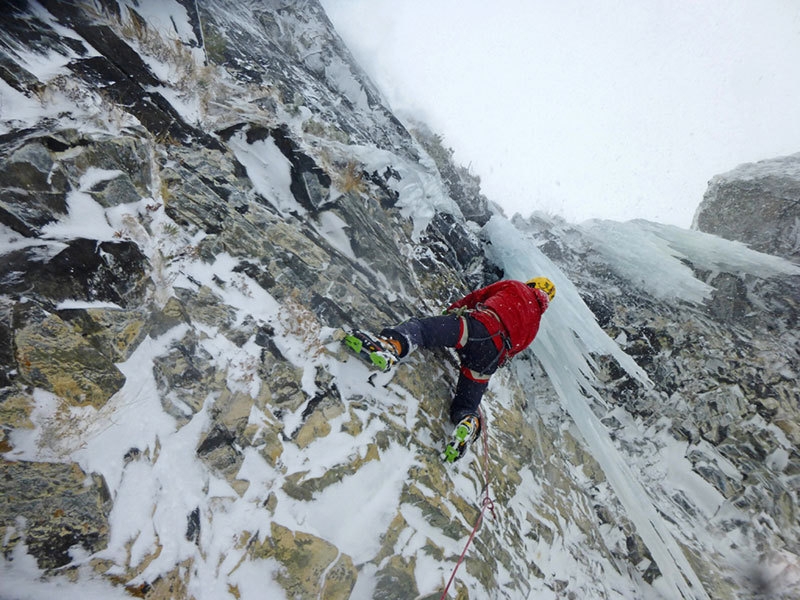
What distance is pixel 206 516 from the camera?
2.04 metres

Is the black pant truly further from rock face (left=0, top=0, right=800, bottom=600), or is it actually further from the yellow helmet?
the yellow helmet

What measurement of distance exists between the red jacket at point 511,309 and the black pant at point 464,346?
0.11 meters

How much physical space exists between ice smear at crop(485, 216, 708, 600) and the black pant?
7.91 feet

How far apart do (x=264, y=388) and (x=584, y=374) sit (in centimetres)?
523

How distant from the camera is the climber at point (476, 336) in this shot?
3395mm

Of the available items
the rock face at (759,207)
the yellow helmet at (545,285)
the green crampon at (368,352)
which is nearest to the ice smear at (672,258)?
the rock face at (759,207)

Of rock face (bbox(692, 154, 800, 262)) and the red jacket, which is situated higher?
rock face (bbox(692, 154, 800, 262))

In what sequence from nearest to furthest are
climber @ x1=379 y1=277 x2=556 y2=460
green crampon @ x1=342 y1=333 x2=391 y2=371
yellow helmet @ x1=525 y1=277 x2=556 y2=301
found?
green crampon @ x1=342 y1=333 x2=391 y2=371, climber @ x1=379 y1=277 x2=556 y2=460, yellow helmet @ x1=525 y1=277 x2=556 y2=301

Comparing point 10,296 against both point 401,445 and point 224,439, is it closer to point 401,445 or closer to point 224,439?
point 224,439

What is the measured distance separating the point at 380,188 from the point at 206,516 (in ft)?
14.0

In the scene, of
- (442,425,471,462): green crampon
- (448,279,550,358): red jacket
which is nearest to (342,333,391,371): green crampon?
(442,425,471,462): green crampon

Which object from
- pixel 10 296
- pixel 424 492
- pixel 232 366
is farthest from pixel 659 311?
pixel 10 296

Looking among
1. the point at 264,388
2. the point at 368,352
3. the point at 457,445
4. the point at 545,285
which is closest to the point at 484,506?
the point at 457,445

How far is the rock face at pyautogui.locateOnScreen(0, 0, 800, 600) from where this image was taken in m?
1.86
